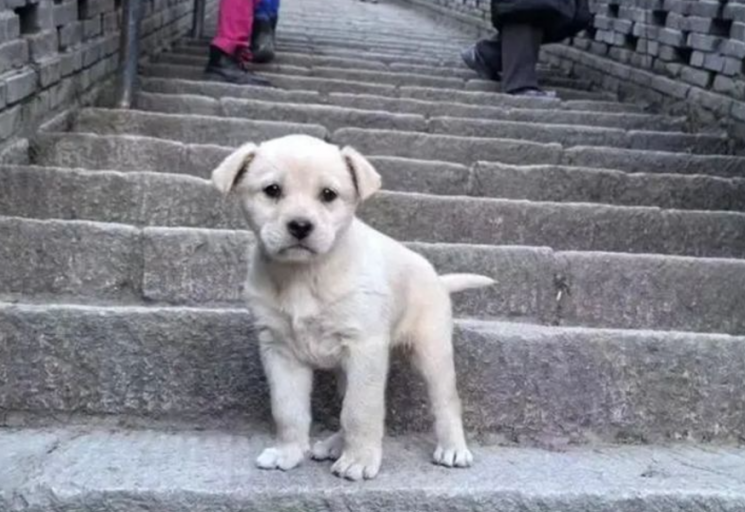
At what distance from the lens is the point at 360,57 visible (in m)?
9.71

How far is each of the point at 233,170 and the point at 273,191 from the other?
13 centimetres

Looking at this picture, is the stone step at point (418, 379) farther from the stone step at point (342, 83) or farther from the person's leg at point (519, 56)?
the person's leg at point (519, 56)

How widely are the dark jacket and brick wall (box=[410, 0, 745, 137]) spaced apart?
19.3 inches

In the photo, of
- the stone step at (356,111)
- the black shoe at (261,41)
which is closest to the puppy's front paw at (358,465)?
the stone step at (356,111)

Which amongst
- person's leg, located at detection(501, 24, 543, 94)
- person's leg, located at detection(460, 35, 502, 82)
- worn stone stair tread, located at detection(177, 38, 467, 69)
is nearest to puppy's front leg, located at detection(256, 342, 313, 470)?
person's leg, located at detection(501, 24, 543, 94)

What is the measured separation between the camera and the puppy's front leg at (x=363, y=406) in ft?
9.32

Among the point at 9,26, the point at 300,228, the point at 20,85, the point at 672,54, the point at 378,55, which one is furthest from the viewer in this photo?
the point at 378,55

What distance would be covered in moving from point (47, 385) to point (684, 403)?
1.87 m

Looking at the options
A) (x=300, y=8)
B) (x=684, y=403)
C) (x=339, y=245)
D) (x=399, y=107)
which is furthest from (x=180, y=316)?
(x=300, y=8)

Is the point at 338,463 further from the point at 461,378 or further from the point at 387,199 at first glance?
the point at 387,199

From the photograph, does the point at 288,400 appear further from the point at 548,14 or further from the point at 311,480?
the point at 548,14

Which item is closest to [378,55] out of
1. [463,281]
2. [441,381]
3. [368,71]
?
[368,71]

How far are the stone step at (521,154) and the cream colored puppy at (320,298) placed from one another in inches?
115

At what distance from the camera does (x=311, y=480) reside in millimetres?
2793
